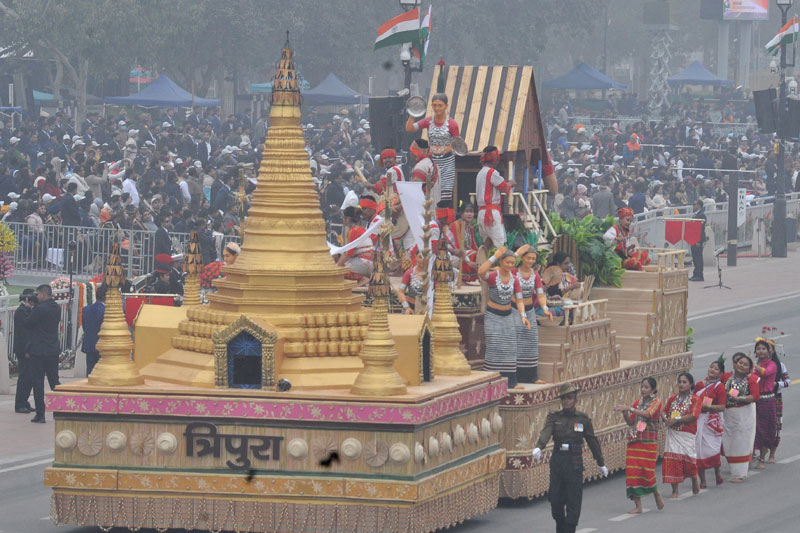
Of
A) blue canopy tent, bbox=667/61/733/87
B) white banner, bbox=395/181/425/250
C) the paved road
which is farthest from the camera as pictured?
blue canopy tent, bbox=667/61/733/87

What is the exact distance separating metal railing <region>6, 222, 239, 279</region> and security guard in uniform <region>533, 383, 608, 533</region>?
15.2 m

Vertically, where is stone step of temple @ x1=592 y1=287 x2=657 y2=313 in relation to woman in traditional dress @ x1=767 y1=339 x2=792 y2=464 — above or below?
above

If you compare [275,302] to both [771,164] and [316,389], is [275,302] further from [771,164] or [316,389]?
[771,164]

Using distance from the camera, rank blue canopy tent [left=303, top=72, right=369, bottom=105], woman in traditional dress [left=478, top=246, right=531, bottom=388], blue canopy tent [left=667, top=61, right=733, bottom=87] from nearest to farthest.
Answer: woman in traditional dress [left=478, top=246, right=531, bottom=388] → blue canopy tent [left=303, top=72, right=369, bottom=105] → blue canopy tent [left=667, top=61, right=733, bottom=87]

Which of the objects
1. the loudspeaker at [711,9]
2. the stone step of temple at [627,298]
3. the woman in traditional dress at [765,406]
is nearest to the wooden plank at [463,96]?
the stone step of temple at [627,298]

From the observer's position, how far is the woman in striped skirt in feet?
63.8

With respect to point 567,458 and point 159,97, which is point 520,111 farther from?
point 159,97

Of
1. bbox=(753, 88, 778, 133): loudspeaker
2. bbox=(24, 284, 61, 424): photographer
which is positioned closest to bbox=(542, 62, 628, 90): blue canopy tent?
bbox=(753, 88, 778, 133): loudspeaker

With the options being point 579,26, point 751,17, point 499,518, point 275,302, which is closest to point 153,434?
point 275,302

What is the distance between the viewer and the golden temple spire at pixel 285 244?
1772cm

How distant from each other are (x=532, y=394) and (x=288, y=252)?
10.9 feet

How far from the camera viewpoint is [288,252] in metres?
17.9

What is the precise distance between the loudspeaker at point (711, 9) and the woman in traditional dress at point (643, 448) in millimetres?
84417

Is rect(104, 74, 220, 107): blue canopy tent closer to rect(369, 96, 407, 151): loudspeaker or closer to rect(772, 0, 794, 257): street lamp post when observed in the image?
rect(772, 0, 794, 257): street lamp post
